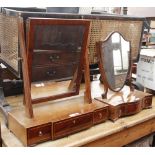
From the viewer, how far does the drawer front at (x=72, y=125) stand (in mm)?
887

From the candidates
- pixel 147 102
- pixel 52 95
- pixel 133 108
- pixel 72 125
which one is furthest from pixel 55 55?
pixel 147 102

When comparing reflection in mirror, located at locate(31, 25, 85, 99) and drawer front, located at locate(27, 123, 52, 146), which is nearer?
drawer front, located at locate(27, 123, 52, 146)

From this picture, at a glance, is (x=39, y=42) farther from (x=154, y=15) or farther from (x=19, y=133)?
(x=154, y=15)

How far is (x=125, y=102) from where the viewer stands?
43.6 inches

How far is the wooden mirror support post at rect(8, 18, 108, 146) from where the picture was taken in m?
0.87

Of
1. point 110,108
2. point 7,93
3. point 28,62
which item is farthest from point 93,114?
point 7,93

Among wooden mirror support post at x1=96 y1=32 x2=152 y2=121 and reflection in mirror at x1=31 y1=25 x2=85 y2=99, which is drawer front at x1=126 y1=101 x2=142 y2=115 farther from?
reflection in mirror at x1=31 y1=25 x2=85 y2=99

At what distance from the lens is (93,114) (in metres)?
1.00

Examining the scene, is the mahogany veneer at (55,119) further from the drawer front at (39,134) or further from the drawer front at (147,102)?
the drawer front at (147,102)

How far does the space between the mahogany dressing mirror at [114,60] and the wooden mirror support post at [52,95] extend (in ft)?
0.36

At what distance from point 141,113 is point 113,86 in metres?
0.19

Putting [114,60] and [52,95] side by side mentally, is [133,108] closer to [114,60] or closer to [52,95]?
[114,60]

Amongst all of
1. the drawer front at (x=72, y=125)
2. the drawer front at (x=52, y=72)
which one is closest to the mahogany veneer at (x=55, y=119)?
the drawer front at (x=72, y=125)

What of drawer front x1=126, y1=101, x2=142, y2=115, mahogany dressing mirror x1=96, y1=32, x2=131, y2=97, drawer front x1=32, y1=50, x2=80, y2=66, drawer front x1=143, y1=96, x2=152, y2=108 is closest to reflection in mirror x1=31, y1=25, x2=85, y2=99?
drawer front x1=32, y1=50, x2=80, y2=66
